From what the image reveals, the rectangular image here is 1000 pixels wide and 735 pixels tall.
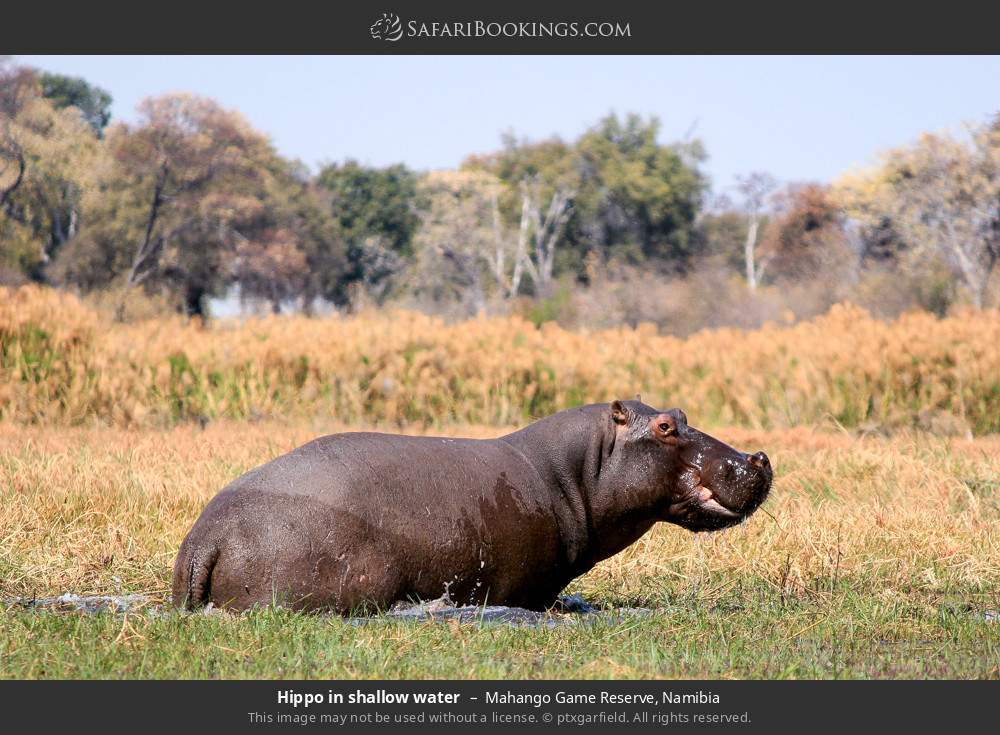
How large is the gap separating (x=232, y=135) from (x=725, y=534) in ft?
191

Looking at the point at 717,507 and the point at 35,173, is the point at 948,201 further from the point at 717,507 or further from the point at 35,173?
the point at 717,507

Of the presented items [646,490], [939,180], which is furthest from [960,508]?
[939,180]

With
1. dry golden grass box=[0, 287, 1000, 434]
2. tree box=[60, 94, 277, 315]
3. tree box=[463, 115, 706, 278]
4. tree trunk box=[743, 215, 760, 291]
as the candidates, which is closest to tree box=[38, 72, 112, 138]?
tree box=[60, 94, 277, 315]

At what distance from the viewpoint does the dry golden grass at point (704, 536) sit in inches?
331

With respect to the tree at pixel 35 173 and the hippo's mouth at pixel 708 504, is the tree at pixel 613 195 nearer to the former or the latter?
the tree at pixel 35 173

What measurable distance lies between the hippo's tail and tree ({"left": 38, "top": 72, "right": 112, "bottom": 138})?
65647 mm

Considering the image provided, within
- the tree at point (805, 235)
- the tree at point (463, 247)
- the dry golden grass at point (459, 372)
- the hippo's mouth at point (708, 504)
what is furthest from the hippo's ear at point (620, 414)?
the tree at point (463, 247)

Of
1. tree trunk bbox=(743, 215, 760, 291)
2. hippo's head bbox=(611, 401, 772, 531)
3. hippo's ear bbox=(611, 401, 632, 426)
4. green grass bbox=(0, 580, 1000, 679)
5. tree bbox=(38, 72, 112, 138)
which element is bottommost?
green grass bbox=(0, 580, 1000, 679)

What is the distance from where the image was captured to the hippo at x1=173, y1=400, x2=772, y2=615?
670 cm

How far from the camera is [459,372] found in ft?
64.3

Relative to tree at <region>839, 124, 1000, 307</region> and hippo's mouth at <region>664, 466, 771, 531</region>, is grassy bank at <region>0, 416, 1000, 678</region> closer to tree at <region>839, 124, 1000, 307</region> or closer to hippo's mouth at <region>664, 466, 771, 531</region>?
hippo's mouth at <region>664, 466, 771, 531</region>

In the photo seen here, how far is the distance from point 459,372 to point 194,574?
42.4 feet

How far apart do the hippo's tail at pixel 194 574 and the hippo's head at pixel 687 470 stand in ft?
7.51

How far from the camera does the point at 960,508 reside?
35.6ft
